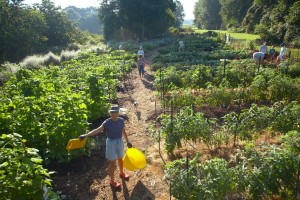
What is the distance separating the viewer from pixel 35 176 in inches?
149

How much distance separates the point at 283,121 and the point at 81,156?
4.41m

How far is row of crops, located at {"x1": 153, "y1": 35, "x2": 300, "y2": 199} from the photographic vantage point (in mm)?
3861

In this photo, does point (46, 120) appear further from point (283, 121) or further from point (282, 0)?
point (282, 0)

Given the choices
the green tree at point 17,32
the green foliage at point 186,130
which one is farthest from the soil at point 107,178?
the green tree at point 17,32

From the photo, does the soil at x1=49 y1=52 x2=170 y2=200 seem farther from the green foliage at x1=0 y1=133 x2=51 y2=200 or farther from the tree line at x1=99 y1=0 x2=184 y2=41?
the tree line at x1=99 y1=0 x2=184 y2=41

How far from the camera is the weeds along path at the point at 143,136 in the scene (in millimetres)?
5105

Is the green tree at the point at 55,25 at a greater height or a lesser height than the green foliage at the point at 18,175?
greater

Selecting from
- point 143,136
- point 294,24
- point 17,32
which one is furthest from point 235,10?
point 143,136

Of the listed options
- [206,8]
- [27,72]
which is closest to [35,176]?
[27,72]

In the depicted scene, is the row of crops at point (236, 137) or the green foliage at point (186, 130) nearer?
the row of crops at point (236, 137)

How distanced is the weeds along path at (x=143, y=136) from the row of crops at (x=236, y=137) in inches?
19.2

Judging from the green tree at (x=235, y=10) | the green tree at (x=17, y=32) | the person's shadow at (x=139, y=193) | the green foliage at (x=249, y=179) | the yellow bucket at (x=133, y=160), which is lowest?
the person's shadow at (x=139, y=193)

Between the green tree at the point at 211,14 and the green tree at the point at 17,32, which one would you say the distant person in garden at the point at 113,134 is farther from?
the green tree at the point at 211,14

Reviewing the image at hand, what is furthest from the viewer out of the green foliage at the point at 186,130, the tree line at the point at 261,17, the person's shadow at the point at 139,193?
the tree line at the point at 261,17
